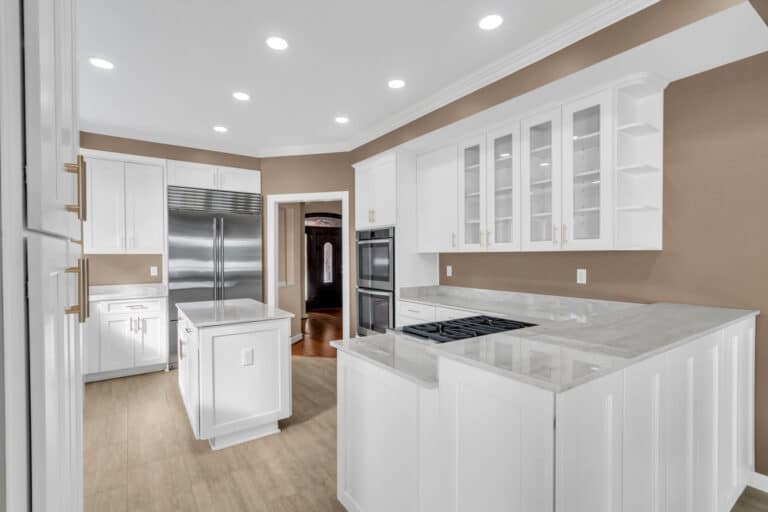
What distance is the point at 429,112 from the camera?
364 cm

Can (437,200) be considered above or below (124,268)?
above

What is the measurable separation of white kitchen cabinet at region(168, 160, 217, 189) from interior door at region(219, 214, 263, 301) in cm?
52

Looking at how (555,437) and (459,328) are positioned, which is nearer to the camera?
(555,437)

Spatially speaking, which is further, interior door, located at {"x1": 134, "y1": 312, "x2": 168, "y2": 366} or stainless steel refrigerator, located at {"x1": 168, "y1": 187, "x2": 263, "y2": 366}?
stainless steel refrigerator, located at {"x1": 168, "y1": 187, "x2": 263, "y2": 366}

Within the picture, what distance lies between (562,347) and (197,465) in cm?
241

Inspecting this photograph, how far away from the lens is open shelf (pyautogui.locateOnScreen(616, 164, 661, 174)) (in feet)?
8.20

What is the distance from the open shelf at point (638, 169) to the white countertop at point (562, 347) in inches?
35.7

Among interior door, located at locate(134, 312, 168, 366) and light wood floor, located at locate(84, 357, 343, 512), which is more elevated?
interior door, located at locate(134, 312, 168, 366)

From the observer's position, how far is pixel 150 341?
4398 mm

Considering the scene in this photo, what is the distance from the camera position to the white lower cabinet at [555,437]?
1043mm

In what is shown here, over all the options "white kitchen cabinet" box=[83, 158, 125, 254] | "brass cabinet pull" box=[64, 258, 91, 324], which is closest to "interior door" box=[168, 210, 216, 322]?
"white kitchen cabinet" box=[83, 158, 125, 254]

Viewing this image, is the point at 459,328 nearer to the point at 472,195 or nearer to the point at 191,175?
the point at 472,195

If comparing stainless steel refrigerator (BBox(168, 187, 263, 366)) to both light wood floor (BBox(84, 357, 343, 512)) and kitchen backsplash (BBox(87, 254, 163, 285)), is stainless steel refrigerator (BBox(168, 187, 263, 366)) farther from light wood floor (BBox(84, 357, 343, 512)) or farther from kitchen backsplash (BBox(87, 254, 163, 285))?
light wood floor (BBox(84, 357, 343, 512))

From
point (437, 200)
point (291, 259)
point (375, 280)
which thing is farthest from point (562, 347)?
point (291, 259)
